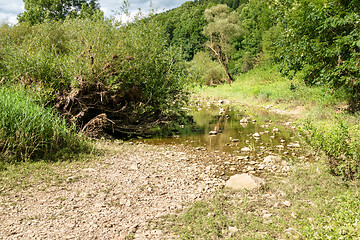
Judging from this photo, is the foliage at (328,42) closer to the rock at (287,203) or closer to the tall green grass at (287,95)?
the tall green grass at (287,95)

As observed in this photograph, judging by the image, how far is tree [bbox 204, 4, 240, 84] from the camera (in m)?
35.4

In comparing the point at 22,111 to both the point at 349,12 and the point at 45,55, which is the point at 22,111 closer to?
the point at 45,55

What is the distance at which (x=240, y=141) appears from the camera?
30.2 feet

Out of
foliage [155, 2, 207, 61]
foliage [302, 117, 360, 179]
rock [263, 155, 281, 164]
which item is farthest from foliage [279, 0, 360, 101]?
foliage [155, 2, 207, 61]

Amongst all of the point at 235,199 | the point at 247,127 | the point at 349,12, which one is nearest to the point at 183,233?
the point at 235,199

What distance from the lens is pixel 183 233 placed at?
361 cm

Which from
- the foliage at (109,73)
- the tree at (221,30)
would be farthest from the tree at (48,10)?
the foliage at (109,73)

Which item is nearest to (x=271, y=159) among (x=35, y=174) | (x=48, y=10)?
(x=35, y=174)

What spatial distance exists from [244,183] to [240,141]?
13.8ft

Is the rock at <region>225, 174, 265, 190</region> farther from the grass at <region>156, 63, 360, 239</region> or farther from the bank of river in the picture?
the bank of river

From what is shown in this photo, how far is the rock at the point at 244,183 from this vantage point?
502 centimetres

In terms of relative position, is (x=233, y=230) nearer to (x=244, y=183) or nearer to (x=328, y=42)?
(x=244, y=183)

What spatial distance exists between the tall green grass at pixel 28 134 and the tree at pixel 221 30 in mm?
29483

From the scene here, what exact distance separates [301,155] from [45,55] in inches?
332
